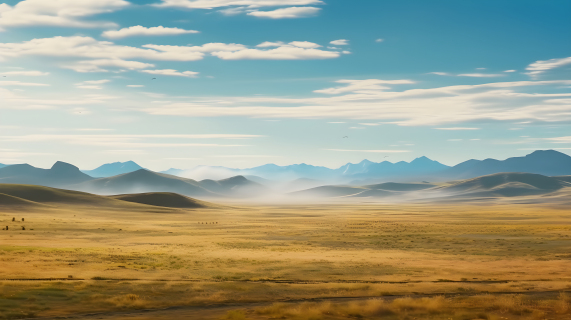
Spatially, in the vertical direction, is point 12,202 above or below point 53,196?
below

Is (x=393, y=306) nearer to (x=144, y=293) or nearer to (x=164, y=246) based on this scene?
(x=144, y=293)

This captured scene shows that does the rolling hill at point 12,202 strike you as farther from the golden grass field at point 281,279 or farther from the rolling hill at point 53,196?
the golden grass field at point 281,279

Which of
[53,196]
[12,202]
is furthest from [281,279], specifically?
[53,196]

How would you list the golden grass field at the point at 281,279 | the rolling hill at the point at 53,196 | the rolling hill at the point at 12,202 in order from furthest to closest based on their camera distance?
the rolling hill at the point at 53,196 → the rolling hill at the point at 12,202 → the golden grass field at the point at 281,279

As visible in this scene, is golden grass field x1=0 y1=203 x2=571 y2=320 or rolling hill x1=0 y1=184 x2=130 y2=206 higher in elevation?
rolling hill x1=0 y1=184 x2=130 y2=206

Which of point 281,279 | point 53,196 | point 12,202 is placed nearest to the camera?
point 281,279

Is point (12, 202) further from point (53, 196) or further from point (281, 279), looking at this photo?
point (281, 279)

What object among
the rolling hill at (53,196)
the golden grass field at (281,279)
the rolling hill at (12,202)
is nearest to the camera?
the golden grass field at (281,279)

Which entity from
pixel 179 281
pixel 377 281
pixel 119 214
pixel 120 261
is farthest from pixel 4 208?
pixel 377 281

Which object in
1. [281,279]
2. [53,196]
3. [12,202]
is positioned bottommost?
[281,279]

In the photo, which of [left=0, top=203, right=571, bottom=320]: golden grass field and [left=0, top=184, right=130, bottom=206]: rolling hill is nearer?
[left=0, top=203, right=571, bottom=320]: golden grass field

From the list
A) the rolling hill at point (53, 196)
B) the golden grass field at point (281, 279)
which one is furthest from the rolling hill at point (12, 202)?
the golden grass field at point (281, 279)

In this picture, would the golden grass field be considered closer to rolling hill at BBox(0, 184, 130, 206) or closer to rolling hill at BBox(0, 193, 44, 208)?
rolling hill at BBox(0, 193, 44, 208)

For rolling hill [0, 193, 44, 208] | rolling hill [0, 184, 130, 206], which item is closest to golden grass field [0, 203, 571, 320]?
rolling hill [0, 193, 44, 208]
